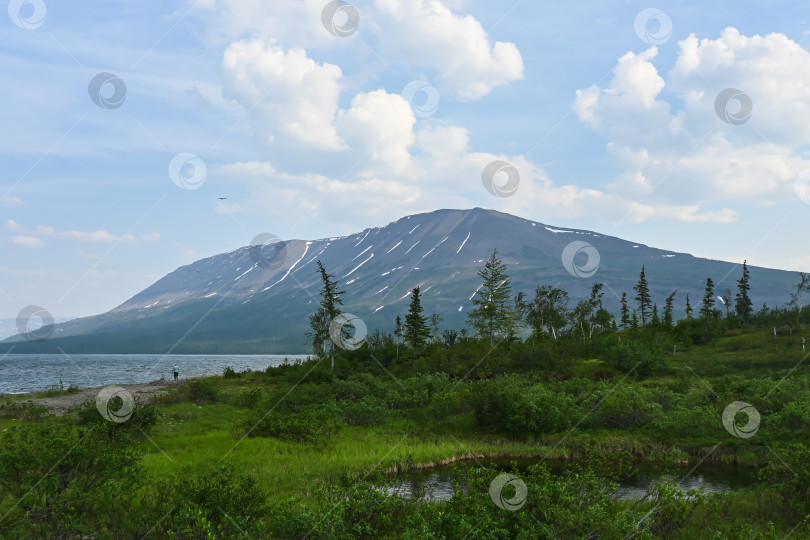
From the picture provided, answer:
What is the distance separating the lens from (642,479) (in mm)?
21344

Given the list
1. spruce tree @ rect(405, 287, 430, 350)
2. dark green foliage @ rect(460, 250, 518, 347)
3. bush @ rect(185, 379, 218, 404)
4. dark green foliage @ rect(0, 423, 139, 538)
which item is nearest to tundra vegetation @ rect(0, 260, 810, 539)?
dark green foliage @ rect(0, 423, 139, 538)

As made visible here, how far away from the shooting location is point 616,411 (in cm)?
3027

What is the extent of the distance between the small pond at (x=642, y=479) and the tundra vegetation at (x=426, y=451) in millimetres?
851

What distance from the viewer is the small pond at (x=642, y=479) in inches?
747

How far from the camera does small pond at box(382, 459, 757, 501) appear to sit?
19.0 metres

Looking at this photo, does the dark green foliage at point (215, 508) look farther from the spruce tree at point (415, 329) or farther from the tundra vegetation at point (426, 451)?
the spruce tree at point (415, 329)

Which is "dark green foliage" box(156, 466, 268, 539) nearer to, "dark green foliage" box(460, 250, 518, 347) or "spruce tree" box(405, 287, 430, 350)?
"spruce tree" box(405, 287, 430, 350)

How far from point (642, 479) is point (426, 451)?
967 cm

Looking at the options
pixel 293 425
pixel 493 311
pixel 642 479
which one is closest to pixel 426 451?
pixel 293 425

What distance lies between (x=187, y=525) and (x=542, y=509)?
24.1 feet

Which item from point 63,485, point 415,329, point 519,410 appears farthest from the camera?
point 415,329

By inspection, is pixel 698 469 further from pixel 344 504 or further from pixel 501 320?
pixel 501 320

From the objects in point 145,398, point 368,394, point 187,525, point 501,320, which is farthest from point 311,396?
point 501,320

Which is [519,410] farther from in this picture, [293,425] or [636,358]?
[636,358]
